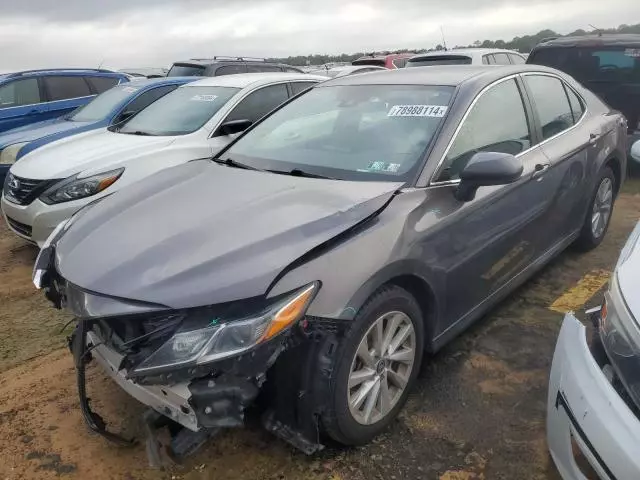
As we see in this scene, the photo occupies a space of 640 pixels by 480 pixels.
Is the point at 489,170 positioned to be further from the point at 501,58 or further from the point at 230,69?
the point at 501,58

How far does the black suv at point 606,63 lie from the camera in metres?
6.66

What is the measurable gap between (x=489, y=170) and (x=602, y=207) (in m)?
2.47

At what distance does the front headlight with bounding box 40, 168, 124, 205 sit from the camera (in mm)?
4602

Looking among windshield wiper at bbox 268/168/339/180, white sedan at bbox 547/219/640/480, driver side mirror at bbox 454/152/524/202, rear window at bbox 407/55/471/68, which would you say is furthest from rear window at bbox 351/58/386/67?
white sedan at bbox 547/219/640/480

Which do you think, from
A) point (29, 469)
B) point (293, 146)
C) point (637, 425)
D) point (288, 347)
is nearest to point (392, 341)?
point (288, 347)

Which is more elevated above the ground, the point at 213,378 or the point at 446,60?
the point at 446,60

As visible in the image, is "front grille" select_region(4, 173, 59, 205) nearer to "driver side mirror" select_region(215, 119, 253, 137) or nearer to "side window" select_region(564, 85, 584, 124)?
"driver side mirror" select_region(215, 119, 253, 137)

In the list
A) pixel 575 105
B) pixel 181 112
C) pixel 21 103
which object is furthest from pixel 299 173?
pixel 21 103

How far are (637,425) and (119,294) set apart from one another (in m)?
1.77

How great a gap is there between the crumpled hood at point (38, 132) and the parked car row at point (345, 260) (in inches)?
167

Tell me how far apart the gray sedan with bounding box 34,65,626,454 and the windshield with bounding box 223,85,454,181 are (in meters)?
0.01

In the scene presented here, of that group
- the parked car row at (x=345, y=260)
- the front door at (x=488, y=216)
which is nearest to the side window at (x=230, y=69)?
the parked car row at (x=345, y=260)

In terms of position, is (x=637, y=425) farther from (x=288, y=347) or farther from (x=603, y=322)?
(x=288, y=347)

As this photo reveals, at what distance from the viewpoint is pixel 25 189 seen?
4816 mm
